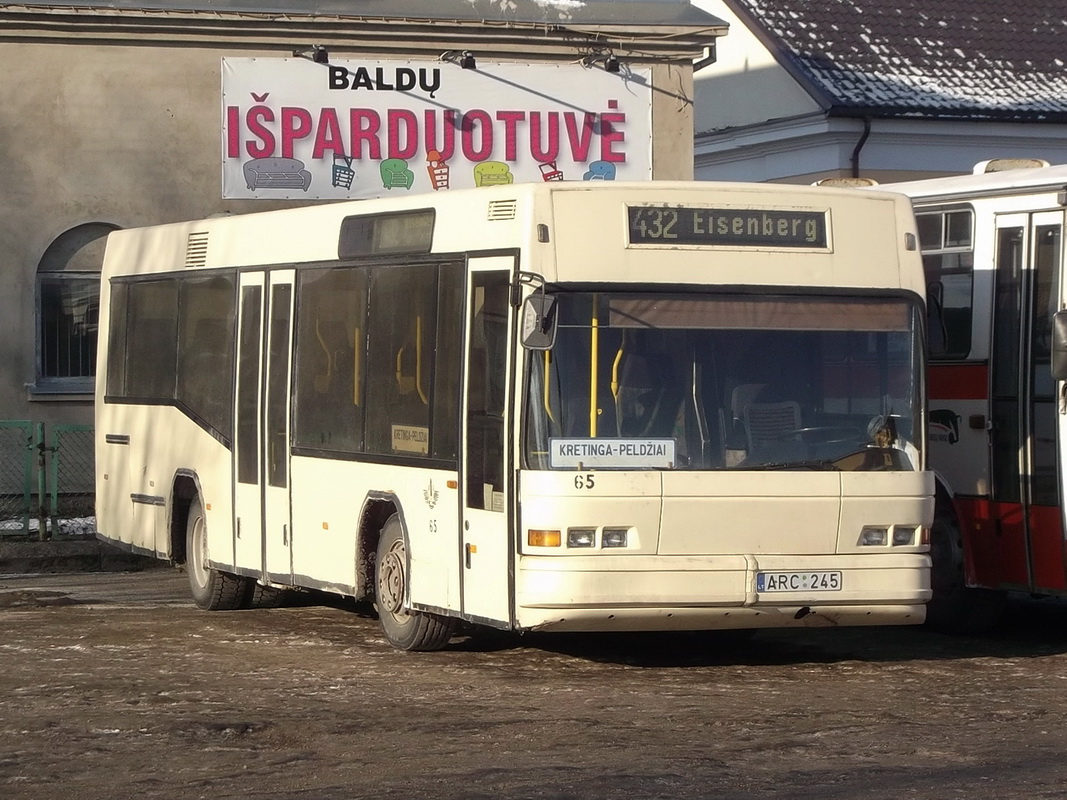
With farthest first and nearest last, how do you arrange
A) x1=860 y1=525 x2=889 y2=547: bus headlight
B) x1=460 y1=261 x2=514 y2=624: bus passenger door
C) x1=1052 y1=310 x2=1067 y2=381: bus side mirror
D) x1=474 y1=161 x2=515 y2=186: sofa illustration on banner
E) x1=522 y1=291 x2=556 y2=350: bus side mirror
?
x1=474 y1=161 x2=515 y2=186: sofa illustration on banner < x1=1052 y1=310 x2=1067 y2=381: bus side mirror < x1=860 y1=525 x2=889 y2=547: bus headlight < x1=460 y1=261 x2=514 y2=624: bus passenger door < x1=522 y1=291 x2=556 y2=350: bus side mirror

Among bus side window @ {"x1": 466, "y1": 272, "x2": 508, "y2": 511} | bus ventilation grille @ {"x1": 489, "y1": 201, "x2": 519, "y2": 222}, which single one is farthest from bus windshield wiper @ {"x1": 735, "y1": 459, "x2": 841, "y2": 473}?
bus ventilation grille @ {"x1": 489, "y1": 201, "x2": 519, "y2": 222}

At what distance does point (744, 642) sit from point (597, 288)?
311 centimetres

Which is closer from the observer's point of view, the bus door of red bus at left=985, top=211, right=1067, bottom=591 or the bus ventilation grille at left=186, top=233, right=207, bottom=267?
the bus door of red bus at left=985, top=211, right=1067, bottom=591

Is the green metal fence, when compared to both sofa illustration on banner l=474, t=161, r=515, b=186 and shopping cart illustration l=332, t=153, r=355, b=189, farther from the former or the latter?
sofa illustration on banner l=474, t=161, r=515, b=186

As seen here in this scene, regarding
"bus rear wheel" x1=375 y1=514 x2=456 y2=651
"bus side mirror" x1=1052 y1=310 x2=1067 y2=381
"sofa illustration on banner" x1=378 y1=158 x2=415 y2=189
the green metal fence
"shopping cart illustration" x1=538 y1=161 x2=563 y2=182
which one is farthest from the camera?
"shopping cart illustration" x1=538 y1=161 x2=563 y2=182

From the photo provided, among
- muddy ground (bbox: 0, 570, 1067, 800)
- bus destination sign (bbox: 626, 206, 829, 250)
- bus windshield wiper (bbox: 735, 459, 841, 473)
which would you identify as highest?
bus destination sign (bbox: 626, 206, 829, 250)

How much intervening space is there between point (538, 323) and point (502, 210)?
34.0 inches

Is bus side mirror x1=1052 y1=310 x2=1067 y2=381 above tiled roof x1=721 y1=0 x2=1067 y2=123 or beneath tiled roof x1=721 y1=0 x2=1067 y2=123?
beneath

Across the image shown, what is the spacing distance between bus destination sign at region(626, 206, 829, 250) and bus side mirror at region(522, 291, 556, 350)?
0.73 meters

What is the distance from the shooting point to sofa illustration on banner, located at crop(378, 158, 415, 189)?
2297cm

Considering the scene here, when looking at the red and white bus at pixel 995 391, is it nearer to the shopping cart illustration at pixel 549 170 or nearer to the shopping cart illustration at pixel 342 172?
the shopping cart illustration at pixel 549 170

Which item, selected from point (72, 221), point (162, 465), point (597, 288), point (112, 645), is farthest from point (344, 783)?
point (72, 221)

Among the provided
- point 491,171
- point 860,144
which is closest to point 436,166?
point 491,171

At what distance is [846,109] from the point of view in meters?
28.5
